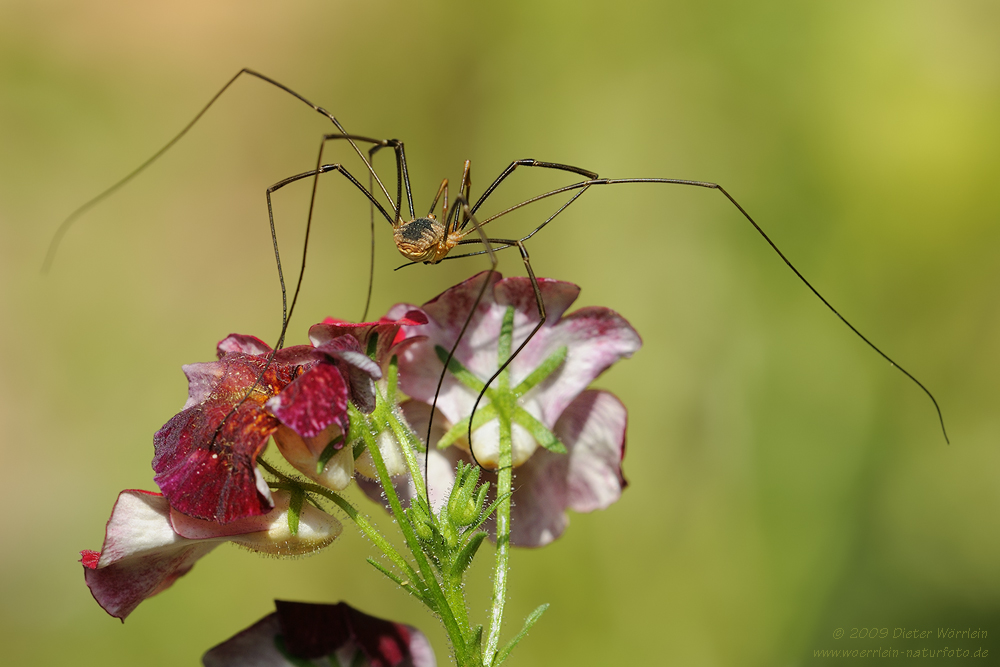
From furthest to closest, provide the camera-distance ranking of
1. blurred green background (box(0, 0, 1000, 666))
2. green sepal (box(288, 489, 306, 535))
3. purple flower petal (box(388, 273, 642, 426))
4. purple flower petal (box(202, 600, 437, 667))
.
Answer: blurred green background (box(0, 0, 1000, 666))
purple flower petal (box(388, 273, 642, 426))
purple flower petal (box(202, 600, 437, 667))
green sepal (box(288, 489, 306, 535))

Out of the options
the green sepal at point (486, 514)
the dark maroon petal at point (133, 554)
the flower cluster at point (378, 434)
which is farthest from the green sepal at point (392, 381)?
the dark maroon petal at point (133, 554)

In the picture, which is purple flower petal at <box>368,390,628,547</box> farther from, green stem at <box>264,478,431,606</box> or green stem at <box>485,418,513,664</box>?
green stem at <box>264,478,431,606</box>

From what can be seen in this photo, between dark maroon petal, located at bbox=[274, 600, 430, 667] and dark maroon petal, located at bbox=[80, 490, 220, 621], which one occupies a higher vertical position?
dark maroon petal, located at bbox=[80, 490, 220, 621]

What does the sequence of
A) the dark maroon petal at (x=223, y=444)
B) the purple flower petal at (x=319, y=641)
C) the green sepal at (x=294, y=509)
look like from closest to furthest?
the dark maroon petal at (x=223, y=444)
the green sepal at (x=294, y=509)
the purple flower petal at (x=319, y=641)

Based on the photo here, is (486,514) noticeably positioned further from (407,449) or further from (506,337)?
(506,337)

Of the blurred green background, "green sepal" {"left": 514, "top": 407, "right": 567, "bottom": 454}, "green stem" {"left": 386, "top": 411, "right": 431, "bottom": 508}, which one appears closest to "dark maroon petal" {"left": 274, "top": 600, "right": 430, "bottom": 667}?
"green stem" {"left": 386, "top": 411, "right": 431, "bottom": 508}

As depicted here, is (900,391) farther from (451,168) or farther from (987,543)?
(451,168)

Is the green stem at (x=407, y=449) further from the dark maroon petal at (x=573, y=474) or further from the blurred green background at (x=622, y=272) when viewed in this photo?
the blurred green background at (x=622, y=272)
